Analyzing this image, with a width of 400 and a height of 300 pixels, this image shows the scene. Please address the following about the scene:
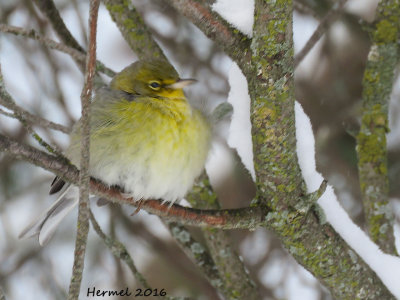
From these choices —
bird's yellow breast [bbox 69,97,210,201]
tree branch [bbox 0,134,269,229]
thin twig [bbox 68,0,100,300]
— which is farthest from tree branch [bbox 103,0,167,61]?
thin twig [bbox 68,0,100,300]

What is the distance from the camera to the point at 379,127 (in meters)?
3.05

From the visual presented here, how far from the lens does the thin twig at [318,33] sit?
3186 millimetres

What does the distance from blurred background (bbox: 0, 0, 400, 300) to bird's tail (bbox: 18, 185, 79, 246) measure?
697 mm

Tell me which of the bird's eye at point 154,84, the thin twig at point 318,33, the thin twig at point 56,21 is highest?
the thin twig at point 56,21

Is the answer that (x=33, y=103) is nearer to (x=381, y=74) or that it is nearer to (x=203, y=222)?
(x=203, y=222)

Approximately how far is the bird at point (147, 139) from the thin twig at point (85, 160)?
751 mm

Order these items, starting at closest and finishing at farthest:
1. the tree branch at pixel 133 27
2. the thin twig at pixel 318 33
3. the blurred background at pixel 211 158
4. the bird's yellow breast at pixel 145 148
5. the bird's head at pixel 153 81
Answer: the bird's yellow breast at pixel 145 148 < the bird's head at pixel 153 81 < the thin twig at pixel 318 33 < the tree branch at pixel 133 27 < the blurred background at pixel 211 158

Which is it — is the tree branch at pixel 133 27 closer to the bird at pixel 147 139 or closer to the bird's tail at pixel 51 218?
the bird at pixel 147 139

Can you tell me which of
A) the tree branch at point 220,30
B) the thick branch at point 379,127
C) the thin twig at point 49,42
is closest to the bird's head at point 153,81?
the thin twig at point 49,42

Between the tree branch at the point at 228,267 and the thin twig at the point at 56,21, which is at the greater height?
the thin twig at the point at 56,21

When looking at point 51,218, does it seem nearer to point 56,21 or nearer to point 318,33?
point 56,21

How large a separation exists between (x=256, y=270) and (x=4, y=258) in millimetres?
1838

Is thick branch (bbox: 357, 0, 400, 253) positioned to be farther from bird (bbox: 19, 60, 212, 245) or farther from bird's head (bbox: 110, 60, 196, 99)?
bird's head (bbox: 110, 60, 196, 99)

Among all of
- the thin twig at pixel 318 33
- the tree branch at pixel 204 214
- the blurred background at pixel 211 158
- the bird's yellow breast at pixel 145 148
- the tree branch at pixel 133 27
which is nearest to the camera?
the tree branch at pixel 204 214
